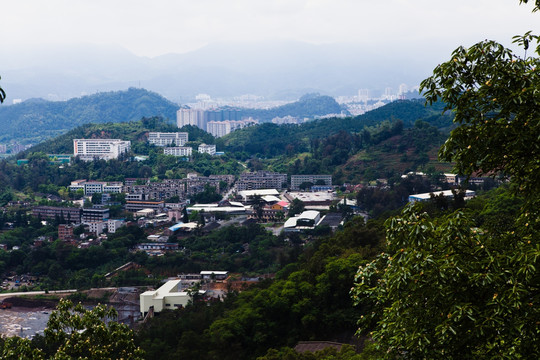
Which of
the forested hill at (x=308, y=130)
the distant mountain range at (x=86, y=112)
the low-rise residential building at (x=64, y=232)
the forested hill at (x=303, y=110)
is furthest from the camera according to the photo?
the forested hill at (x=303, y=110)

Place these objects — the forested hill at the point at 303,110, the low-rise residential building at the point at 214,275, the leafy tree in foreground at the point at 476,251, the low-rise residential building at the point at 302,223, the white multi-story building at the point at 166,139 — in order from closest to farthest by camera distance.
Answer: the leafy tree in foreground at the point at 476,251 → the low-rise residential building at the point at 214,275 → the low-rise residential building at the point at 302,223 → the white multi-story building at the point at 166,139 → the forested hill at the point at 303,110

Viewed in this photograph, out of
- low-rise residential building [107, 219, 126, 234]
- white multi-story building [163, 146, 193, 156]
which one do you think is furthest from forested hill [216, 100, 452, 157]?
low-rise residential building [107, 219, 126, 234]

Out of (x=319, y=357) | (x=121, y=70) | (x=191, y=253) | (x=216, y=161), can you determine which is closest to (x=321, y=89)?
Result: (x=121, y=70)

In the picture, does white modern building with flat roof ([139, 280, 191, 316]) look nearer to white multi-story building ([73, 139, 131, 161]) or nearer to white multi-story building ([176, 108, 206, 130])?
white multi-story building ([73, 139, 131, 161])

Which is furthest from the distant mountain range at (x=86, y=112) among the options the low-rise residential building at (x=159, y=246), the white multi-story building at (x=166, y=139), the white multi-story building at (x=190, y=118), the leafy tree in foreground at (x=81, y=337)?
the leafy tree in foreground at (x=81, y=337)

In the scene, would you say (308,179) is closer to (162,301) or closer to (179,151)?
(179,151)

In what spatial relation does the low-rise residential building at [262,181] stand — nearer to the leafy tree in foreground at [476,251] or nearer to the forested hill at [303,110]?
the leafy tree in foreground at [476,251]

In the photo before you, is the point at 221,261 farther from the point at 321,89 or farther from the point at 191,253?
the point at 321,89
